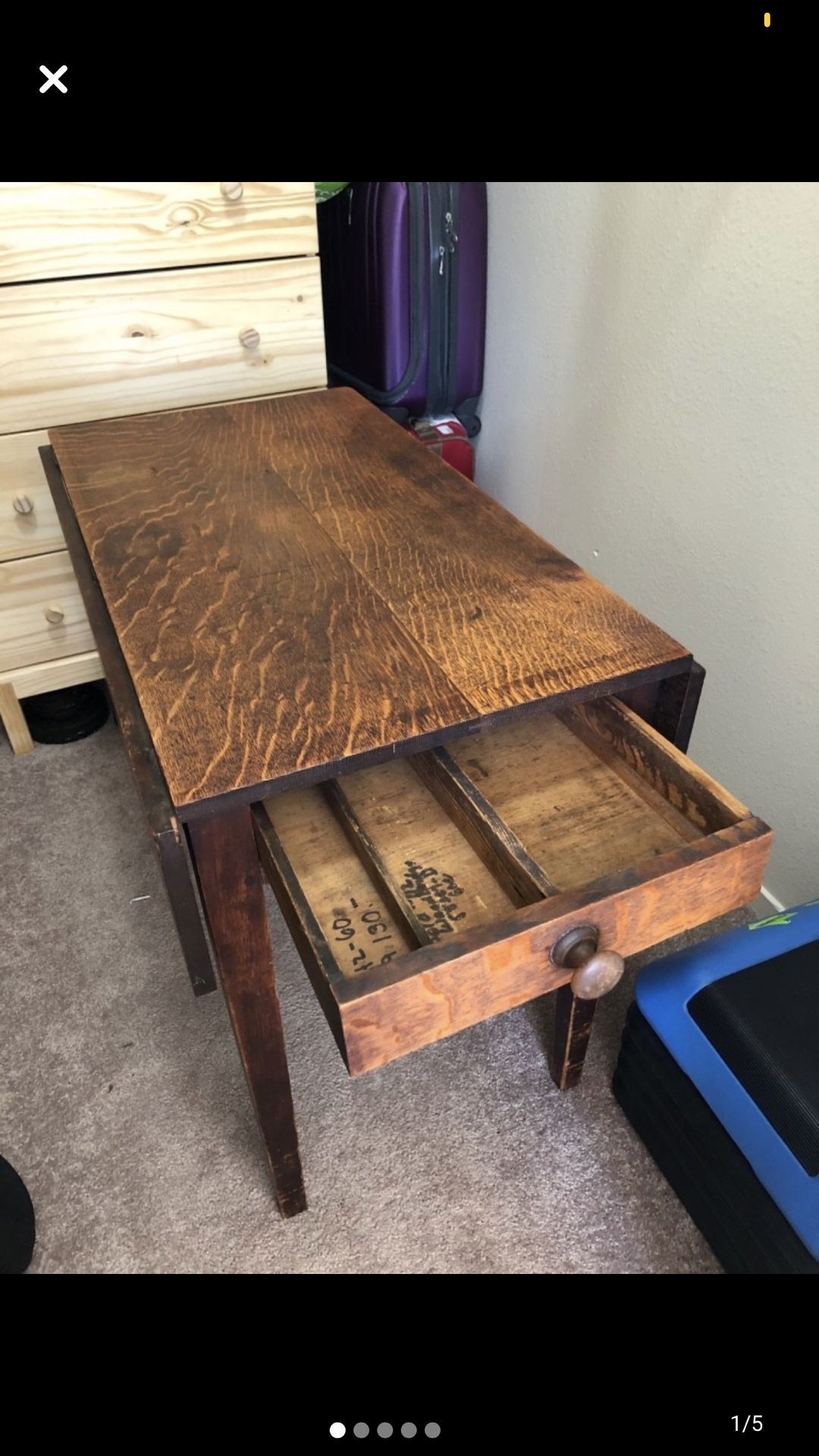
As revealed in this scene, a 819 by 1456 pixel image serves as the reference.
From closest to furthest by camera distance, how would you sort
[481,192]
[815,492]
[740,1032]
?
[740,1032] → [815,492] → [481,192]

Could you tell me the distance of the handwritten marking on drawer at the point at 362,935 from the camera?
0.70 meters

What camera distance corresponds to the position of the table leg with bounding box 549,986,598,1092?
0.98 metres

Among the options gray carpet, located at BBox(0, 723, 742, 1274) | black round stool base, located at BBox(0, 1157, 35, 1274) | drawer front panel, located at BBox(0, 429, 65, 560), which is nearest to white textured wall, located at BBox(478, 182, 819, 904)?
gray carpet, located at BBox(0, 723, 742, 1274)

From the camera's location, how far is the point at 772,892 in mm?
1258

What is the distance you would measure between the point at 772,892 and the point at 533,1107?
18.1 inches

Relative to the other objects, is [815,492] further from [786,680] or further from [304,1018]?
[304,1018]

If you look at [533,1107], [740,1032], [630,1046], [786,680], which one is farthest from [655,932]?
[786,680]

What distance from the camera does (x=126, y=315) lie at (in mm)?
1250

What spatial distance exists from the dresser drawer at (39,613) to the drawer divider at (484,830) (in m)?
0.82

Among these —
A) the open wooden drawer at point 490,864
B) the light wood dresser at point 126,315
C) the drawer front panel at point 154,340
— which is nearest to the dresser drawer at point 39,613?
the light wood dresser at point 126,315

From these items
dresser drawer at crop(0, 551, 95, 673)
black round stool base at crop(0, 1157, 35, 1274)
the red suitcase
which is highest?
the red suitcase

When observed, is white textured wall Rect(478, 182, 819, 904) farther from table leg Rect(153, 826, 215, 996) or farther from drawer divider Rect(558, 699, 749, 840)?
table leg Rect(153, 826, 215, 996)

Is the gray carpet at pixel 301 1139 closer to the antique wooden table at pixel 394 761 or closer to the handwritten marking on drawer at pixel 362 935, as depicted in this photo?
the antique wooden table at pixel 394 761

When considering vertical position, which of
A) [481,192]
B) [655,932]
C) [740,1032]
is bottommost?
[740,1032]
